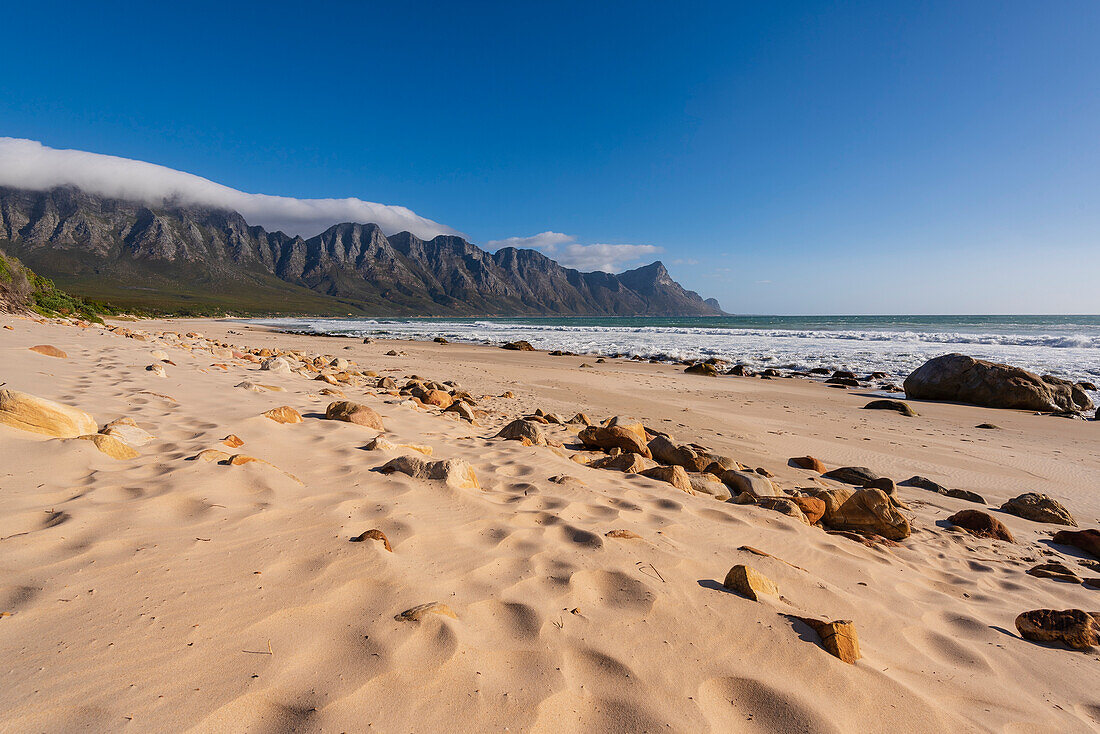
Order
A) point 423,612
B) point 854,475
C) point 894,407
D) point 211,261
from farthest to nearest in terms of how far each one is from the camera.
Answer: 1. point 211,261
2. point 894,407
3. point 854,475
4. point 423,612

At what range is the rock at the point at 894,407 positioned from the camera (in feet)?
31.8

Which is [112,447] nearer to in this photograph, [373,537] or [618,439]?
[373,537]

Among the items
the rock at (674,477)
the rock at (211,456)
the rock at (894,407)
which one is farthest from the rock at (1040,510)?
the rock at (211,456)

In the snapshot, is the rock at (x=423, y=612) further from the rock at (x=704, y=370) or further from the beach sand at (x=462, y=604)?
the rock at (x=704, y=370)

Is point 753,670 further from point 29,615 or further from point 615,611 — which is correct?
point 29,615

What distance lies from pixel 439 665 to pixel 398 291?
179012 millimetres

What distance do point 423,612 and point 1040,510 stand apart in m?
6.02

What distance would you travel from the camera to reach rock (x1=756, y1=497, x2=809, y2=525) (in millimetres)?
3809

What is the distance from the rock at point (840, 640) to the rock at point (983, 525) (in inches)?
126

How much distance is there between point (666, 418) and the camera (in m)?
8.59

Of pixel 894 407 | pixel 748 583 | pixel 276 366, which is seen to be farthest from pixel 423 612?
pixel 894 407

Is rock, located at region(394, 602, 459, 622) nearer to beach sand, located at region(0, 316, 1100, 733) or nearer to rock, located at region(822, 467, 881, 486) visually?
beach sand, located at region(0, 316, 1100, 733)

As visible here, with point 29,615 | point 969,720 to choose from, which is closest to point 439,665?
point 29,615

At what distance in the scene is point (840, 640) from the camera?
1.93m
